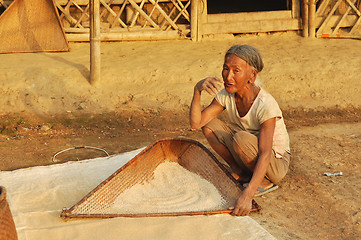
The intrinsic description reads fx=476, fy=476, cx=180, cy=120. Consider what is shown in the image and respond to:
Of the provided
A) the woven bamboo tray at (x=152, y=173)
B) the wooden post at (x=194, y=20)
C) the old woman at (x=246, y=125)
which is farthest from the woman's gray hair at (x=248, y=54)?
the wooden post at (x=194, y=20)

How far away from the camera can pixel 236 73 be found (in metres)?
3.05

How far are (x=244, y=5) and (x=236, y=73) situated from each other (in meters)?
7.23

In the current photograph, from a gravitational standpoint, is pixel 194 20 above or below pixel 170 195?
above

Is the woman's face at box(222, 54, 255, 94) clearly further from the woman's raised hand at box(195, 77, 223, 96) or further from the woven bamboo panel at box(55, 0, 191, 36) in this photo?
the woven bamboo panel at box(55, 0, 191, 36)

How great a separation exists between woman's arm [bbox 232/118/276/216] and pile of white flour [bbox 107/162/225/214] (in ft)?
0.55

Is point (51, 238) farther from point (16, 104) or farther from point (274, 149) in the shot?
point (16, 104)

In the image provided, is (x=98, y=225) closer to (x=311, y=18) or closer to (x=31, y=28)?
(x=31, y=28)

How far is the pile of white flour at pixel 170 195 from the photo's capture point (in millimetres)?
3000

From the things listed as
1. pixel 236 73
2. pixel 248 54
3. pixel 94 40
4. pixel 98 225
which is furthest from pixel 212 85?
pixel 94 40

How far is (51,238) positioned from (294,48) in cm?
456

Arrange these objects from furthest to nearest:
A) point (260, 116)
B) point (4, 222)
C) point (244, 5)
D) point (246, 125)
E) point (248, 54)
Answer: point (244, 5) → point (246, 125) → point (260, 116) → point (248, 54) → point (4, 222)

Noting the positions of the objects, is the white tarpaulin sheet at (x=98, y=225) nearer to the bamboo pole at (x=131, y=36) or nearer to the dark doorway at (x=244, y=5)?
the bamboo pole at (x=131, y=36)

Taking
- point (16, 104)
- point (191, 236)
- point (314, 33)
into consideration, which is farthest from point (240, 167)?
point (314, 33)

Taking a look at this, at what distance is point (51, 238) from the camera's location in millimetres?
2684
